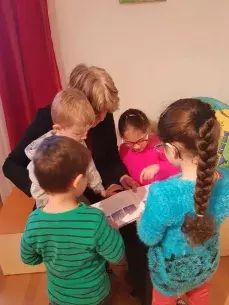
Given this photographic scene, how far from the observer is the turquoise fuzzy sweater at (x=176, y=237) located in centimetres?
101

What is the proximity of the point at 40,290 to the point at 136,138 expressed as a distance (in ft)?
2.71

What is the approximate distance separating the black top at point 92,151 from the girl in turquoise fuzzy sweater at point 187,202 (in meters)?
0.52

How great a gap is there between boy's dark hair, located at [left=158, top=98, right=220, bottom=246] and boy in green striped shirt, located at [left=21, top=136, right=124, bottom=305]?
23 cm

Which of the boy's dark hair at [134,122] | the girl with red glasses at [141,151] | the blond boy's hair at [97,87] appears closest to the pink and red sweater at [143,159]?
the girl with red glasses at [141,151]

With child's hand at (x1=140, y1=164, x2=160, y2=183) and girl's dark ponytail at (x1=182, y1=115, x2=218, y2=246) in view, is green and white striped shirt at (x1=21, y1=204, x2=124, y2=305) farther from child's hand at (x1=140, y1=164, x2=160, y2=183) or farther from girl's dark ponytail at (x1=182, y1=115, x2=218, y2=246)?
child's hand at (x1=140, y1=164, x2=160, y2=183)

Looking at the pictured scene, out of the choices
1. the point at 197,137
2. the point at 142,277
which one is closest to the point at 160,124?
the point at 197,137

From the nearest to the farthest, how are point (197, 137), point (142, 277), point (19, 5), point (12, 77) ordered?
point (197, 137) → point (142, 277) → point (19, 5) → point (12, 77)

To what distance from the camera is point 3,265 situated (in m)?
1.74

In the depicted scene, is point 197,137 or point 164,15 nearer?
point 197,137

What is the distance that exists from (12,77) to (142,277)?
3.84ft

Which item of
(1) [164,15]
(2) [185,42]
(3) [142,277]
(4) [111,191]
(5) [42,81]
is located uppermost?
(1) [164,15]

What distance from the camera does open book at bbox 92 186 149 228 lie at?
51.4 inches

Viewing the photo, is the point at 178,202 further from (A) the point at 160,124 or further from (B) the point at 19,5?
(B) the point at 19,5

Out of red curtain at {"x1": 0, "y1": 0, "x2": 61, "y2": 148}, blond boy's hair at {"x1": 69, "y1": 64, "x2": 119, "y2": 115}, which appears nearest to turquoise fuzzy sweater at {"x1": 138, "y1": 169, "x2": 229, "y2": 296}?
blond boy's hair at {"x1": 69, "y1": 64, "x2": 119, "y2": 115}
